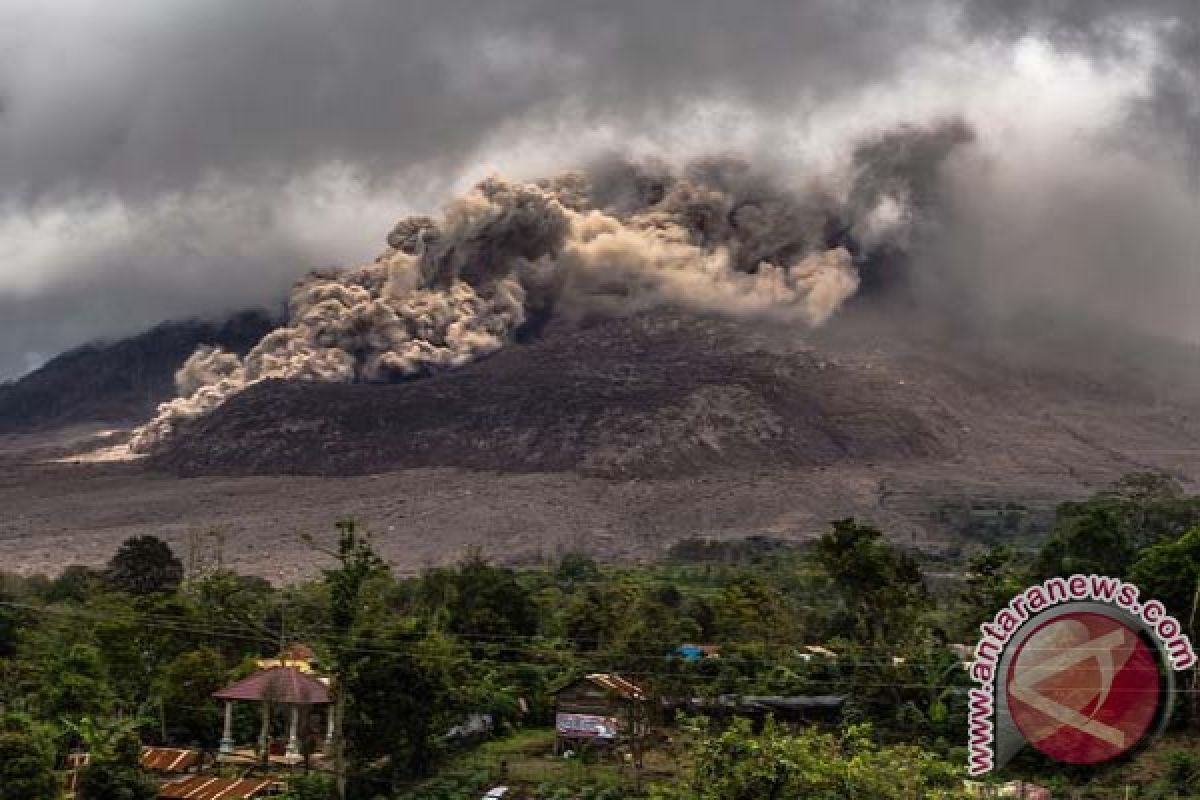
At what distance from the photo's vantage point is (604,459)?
13288 cm

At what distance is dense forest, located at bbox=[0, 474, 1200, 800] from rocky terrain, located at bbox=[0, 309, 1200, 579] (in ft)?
139

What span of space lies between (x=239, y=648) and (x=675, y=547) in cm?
5926

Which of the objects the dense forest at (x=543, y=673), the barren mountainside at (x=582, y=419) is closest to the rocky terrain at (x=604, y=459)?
the barren mountainside at (x=582, y=419)

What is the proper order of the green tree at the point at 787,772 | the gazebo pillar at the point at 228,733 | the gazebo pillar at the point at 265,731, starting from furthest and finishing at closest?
the gazebo pillar at the point at 228,733, the gazebo pillar at the point at 265,731, the green tree at the point at 787,772

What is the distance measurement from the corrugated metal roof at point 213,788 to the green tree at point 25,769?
385 centimetres

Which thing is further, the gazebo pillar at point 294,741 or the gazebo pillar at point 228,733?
the gazebo pillar at point 228,733

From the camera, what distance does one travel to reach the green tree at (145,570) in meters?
57.9

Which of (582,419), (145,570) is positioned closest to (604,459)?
(582,419)

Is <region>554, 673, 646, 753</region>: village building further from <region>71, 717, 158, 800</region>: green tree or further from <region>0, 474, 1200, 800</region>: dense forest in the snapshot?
<region>71, 717, 158, 800</region>: green tree

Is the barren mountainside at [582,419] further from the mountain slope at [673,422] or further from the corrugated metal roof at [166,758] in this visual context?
the corrugated metal roof at [166,758]

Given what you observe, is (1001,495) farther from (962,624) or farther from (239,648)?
(239,648)

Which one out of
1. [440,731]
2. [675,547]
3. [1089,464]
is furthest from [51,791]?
[1089,464]

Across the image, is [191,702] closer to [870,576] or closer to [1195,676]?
[870,576]

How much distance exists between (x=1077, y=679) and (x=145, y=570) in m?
47.3
